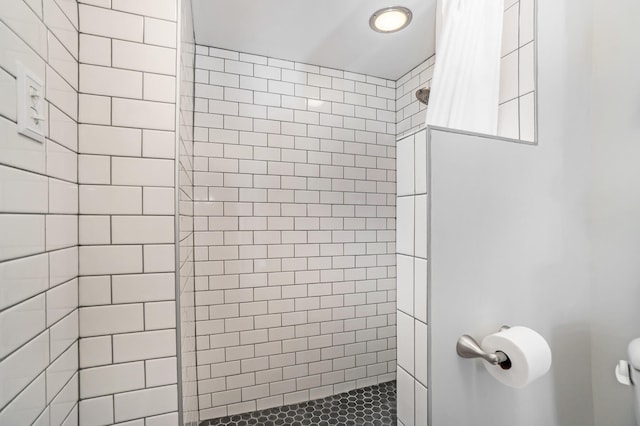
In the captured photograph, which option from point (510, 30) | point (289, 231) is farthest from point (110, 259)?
point (510, 30)

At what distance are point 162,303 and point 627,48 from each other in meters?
1.66

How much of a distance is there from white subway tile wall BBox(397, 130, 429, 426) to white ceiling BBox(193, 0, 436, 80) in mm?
1078

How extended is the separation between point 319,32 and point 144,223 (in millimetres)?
1424

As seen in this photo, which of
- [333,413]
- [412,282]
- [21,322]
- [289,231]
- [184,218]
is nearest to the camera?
[21,322]

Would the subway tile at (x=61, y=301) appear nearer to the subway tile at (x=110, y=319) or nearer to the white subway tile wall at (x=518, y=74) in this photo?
the subway tile at (x=110, y=319)

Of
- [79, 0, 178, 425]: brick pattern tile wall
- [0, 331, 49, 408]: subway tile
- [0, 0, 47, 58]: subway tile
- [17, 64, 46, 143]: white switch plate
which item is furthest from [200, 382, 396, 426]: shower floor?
[0, 0, 47, 58]: subway tile

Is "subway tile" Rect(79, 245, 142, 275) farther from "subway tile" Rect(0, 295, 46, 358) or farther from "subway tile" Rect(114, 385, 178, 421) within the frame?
"subway tile" Rect(114, 385, 178, 421)

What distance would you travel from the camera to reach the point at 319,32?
1587 millimetres

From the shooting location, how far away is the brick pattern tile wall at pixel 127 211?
0.74 meters

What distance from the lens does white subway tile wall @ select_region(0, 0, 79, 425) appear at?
1.47ft

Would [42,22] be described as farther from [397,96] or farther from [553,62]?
[397,96]

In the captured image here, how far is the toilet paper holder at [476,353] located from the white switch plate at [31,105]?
3.38ft

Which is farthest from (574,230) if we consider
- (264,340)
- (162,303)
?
(264,340)

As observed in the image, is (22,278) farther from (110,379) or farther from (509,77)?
(509,77)
